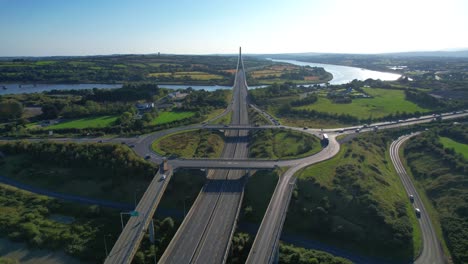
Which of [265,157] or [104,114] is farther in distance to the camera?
[104,114]

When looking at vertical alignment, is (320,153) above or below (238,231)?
above

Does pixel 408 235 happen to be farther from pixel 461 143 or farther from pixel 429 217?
pixel 461 143

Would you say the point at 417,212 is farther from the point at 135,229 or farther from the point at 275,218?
the point at 135,229

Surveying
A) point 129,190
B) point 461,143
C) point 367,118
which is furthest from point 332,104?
point 129,190

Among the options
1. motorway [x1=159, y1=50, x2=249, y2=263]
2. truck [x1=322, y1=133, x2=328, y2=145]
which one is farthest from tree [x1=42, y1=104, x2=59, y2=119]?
truck [x1=322, y1=133, x2=328, y2=145]

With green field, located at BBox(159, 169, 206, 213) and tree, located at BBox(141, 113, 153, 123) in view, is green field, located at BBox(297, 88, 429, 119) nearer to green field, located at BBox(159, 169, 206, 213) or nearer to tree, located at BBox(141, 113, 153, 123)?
tree, located at BBox(141, 113, 153, 123)

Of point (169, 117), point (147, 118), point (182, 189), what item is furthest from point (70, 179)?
point (169, 117)
